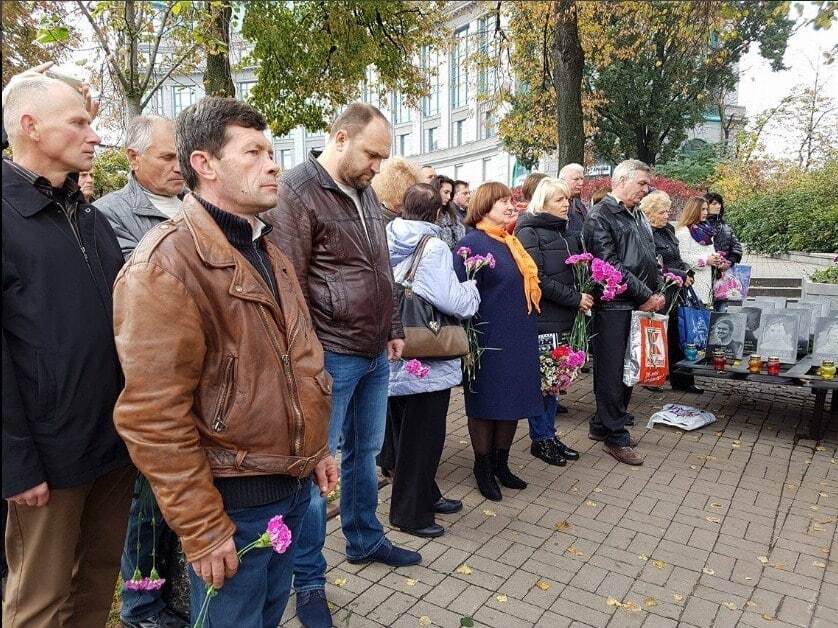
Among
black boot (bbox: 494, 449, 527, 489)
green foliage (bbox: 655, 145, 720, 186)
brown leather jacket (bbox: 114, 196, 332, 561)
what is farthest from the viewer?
green foliage (bbox: 655, 145, 720, 186)

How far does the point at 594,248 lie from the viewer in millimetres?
4586

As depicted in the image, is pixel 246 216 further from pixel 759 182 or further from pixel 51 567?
pixel 759 182

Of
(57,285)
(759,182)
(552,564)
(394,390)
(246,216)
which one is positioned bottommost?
(552,564)

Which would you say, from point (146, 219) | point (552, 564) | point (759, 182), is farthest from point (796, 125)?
point (146, 219)

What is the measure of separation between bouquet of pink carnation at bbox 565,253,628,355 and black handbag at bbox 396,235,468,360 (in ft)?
4.56

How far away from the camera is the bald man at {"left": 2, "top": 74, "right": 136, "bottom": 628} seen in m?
1.78

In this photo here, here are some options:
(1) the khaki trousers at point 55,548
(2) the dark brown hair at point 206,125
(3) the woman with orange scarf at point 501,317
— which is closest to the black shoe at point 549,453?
(3) the woman with orange scarf at point 501,317

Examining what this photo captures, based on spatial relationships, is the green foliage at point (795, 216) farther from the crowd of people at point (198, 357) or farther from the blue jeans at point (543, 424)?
the crowd of people at point (198, 357)

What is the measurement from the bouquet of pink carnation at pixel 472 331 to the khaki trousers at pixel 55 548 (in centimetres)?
210

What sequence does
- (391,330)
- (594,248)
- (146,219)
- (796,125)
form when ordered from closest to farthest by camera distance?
(146,219)
(391,330)
(594,248)
(796,125)

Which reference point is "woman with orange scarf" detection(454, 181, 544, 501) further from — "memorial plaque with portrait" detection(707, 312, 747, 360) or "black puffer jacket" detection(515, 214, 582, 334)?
"memorial plaque with portrait" detection(707, 312, 747, 360)

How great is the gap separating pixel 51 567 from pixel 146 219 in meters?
1.42

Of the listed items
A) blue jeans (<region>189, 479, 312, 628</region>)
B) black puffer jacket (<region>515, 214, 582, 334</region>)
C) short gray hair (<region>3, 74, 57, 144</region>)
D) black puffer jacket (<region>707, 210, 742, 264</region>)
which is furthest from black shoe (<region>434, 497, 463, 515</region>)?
black puffer jacket (<region>707, 210, 742, 264</region>)

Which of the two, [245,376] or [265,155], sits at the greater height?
[265,155]
